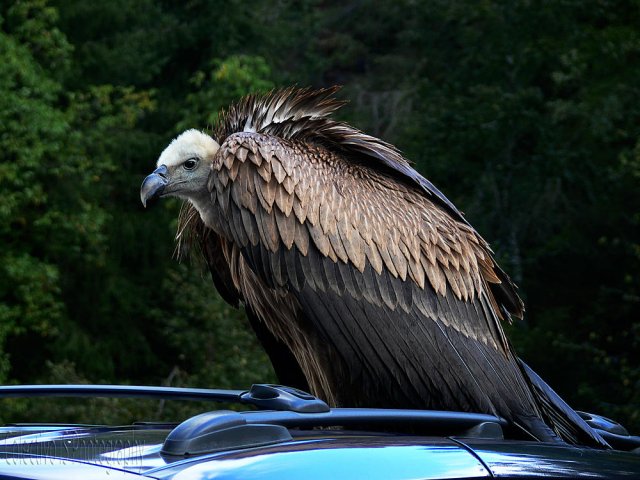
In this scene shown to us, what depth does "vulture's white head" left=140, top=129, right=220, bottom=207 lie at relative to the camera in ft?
15.2

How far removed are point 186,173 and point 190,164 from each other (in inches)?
1.5

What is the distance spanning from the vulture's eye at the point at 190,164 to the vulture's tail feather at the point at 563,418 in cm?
152

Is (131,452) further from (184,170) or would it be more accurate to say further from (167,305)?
(167,305)

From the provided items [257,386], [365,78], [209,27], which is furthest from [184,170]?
[365,78]

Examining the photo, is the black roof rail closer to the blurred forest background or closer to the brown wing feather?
the brown wing feather

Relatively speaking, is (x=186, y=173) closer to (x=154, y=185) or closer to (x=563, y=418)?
(x=154, y=185)

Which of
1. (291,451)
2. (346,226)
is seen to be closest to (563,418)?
(346,226)

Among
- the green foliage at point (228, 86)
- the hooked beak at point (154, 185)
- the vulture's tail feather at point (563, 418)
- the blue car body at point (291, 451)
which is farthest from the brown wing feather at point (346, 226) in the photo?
the green foliage at point (228, 86)

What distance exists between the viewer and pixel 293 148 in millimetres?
4414

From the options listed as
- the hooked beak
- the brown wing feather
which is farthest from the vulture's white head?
the brown wing feather

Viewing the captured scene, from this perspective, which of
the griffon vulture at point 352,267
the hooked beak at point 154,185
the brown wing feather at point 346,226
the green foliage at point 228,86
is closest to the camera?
the griffon vulture at point 352,267

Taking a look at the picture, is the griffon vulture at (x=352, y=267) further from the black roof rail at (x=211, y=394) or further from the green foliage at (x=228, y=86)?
the green foliage at (x=228, y=86)

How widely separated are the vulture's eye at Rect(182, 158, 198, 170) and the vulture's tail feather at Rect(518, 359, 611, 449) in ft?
4.98

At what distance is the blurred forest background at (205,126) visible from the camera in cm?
1647
